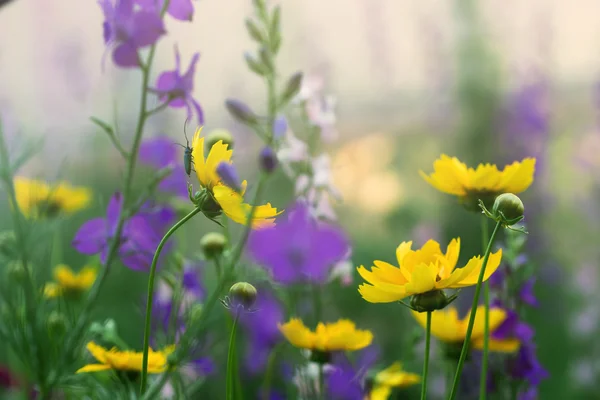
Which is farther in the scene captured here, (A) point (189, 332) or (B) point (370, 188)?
(B) point (370, 188)

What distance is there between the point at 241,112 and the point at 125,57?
0.30ft

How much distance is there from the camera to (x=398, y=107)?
254 cm

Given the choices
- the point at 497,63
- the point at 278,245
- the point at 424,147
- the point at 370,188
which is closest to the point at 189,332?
the point at 278,245

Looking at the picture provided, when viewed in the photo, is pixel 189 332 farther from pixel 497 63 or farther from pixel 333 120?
pixel 497 63

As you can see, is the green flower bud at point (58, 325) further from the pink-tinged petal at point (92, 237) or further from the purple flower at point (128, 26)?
the purple flower at point (128, 26)

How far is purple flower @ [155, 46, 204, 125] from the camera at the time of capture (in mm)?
400

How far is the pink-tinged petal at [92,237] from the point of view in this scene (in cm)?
45

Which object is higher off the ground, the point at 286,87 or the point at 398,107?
the point at 286,87

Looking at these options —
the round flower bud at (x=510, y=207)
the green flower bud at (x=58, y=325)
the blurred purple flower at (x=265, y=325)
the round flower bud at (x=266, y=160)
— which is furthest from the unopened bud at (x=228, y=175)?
the blurred purple flower at (x=265, y=325)

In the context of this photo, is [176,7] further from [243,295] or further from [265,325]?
[265,325]

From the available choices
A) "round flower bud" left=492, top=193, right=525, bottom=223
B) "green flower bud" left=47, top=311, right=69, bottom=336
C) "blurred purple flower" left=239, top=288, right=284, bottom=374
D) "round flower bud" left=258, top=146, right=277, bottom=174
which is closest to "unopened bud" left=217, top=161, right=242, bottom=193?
"round flower bud" left=258, top=146, right=277, bottom=174

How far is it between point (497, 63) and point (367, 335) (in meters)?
1.87

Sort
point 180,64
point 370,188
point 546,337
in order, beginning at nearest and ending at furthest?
point 180,64, point 546,337, point 370,188

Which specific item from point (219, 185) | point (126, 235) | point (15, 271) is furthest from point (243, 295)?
point (15, 271)
